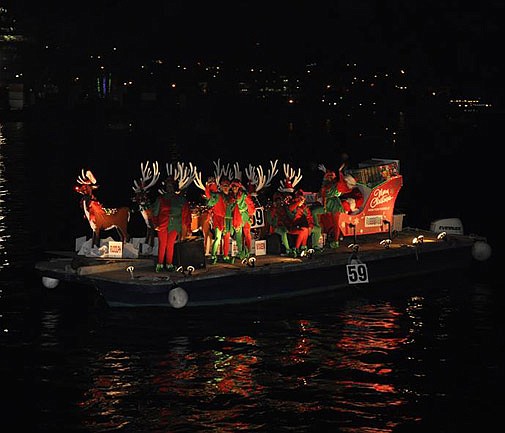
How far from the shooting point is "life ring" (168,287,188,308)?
35.0 meters

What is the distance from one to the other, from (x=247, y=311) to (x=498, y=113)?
160416mm

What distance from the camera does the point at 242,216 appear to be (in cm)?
3744

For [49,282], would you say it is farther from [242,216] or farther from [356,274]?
[356,274]

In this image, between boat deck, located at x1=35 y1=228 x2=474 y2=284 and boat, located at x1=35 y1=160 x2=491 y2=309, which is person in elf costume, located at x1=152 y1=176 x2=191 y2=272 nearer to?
boat, located at x1=35 y1=160 x2=491 y2=309

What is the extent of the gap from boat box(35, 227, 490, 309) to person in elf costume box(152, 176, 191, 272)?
477 mm

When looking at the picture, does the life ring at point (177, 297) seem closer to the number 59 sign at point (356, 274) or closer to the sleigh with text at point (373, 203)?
the number 59 sign at point (356, 274)

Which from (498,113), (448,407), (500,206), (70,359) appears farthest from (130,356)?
(498,113)

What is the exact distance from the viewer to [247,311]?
36562mm

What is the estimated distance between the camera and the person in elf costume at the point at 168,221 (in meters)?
36.4

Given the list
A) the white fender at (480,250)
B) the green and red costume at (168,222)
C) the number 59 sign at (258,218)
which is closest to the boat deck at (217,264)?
the green and red costume at (168,222)

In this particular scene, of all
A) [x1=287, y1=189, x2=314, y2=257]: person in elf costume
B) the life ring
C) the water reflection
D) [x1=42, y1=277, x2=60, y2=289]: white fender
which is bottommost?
the water reflection

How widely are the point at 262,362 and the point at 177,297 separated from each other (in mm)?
3467

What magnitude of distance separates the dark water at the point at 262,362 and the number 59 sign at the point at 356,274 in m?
0.59

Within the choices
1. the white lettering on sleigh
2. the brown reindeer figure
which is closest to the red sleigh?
the white lettering on sleigh
